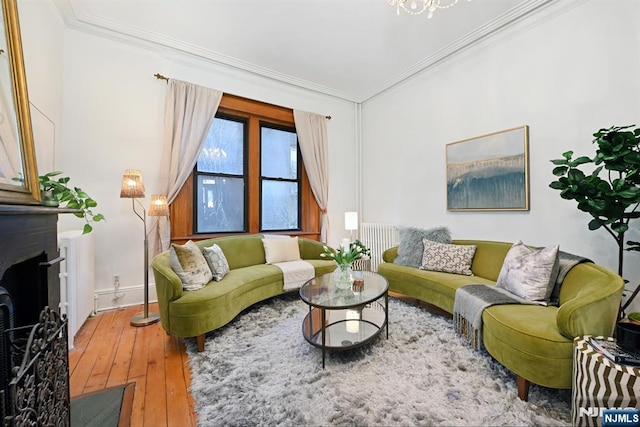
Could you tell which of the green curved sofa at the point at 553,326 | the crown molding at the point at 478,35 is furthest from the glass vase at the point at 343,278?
the crown molding at the point at 478,35

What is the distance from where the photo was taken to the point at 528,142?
2717mm

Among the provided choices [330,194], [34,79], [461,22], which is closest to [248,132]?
[330,194]

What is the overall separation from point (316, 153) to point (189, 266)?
2.73 meters

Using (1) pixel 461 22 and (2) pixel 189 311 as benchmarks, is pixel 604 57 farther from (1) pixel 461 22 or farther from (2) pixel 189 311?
(2) pixel 189 311

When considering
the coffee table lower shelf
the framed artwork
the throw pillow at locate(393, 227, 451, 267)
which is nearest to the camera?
the coffee table lower shelf

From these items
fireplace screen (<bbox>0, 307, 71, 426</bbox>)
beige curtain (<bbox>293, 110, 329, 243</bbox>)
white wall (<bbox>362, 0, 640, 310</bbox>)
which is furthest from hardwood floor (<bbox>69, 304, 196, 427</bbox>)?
white wall (<bbox>362, 0, 640, 310</bbox>)

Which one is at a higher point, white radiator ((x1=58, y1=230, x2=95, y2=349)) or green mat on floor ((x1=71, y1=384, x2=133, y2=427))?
white radiator ((x1=58, y1=230, x2=95, y2=349))

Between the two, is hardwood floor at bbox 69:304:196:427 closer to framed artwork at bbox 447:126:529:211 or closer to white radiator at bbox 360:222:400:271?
white radiator at bbox 360:222:400:271

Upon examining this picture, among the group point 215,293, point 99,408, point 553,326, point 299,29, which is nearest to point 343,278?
point 215,293

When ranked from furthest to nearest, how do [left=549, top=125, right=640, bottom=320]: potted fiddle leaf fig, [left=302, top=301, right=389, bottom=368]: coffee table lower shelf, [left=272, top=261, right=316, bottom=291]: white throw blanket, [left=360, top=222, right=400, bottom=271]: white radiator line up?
[left=360, top=222, right=400, bottom=271]: white radiator
[left=272, top=261, right=316, bottom=291]: white throw blanket
[left=302, top=301, right=389, bottom=368]: coffee table lower shelf
[left=549, top=125, right=640, bottom=320]: potted fiddle leaf fig

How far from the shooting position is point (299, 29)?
293cm

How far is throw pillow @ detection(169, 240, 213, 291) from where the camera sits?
2270 mm

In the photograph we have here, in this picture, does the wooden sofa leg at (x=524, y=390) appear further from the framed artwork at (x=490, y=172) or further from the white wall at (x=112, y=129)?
the white wall at (x=112, y=129)

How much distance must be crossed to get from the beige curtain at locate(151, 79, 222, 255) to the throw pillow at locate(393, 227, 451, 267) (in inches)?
113
